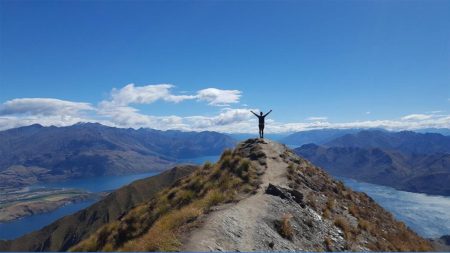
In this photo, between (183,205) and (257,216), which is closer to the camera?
(257,216)

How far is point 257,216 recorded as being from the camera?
23844 mm

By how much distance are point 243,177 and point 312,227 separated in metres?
9.29

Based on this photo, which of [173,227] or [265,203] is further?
[265,203]

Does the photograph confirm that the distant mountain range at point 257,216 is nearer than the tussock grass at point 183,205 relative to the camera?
Yes

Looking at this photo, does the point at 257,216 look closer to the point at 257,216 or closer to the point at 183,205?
the point at 257,216

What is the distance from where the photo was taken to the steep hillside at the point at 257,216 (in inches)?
806

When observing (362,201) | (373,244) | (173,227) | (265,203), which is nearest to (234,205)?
(265,203)

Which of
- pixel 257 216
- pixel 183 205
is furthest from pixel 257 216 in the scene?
pixel 183 205

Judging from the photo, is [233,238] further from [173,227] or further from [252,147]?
[252,147]

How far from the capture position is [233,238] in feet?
65.0

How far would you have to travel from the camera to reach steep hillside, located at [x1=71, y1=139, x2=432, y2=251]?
67.2 ft

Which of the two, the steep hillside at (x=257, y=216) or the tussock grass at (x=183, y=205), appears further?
the tussock grass at (x=183, y=205)

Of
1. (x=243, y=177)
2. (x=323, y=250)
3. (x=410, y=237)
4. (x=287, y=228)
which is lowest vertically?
(x=410, y=237)

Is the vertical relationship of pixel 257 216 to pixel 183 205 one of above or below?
above
